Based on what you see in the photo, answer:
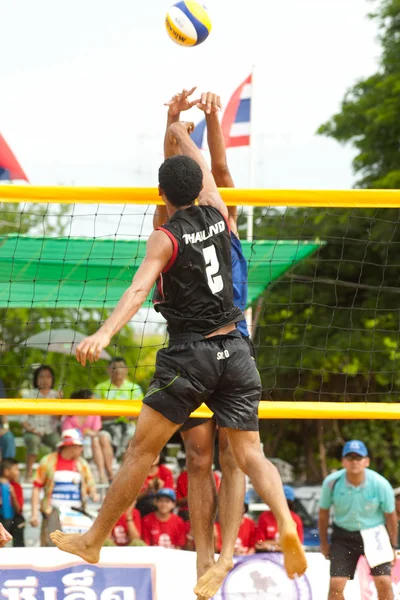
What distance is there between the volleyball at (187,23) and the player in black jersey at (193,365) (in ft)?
4.18

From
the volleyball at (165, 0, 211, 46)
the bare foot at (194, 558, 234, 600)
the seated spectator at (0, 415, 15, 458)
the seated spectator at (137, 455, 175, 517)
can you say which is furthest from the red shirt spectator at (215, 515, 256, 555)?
the volleyball at (165, 0, 211, 46)

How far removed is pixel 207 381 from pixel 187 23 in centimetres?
251

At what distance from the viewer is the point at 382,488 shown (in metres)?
8.41

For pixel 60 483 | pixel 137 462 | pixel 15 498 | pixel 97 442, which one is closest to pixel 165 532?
pixel 60 483

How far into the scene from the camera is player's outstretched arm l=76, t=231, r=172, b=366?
4.36 meters

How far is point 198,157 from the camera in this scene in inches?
212

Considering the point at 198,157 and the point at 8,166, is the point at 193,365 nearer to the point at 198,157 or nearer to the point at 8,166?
the point at 198,157

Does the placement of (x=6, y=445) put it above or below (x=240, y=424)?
above

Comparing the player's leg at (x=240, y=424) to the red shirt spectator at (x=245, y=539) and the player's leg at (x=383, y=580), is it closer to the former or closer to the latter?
the player's leg at (x=383, y=580)

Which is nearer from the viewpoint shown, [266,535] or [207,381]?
[207,381]

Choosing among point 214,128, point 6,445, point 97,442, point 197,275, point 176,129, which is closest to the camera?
point 197,275

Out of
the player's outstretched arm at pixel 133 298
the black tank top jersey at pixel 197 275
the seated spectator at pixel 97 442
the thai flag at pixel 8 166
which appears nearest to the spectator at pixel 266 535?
the seated spectator at pixel 97 442

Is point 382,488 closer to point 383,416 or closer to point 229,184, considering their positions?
point 383,416

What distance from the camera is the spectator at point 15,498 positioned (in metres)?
9.09
